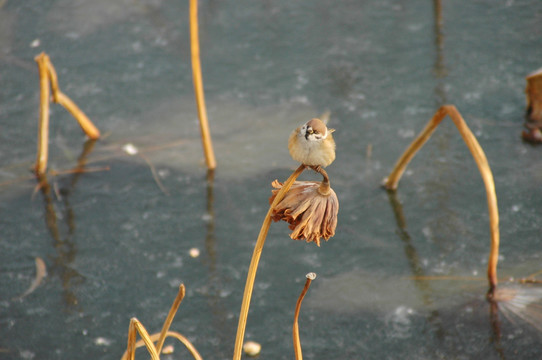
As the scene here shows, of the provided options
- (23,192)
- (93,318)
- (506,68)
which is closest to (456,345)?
(93,318)

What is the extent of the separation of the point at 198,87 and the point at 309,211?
118 centimetres

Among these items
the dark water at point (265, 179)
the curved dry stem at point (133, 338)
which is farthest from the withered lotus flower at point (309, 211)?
the dark water at point (265, 179)

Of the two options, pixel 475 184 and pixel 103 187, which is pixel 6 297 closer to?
pixel 103 187

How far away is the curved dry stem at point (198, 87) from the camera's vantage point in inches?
74.0

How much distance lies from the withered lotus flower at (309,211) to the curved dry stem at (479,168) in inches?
25.6

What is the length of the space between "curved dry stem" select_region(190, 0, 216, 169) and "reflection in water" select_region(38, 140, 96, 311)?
0.47 metres

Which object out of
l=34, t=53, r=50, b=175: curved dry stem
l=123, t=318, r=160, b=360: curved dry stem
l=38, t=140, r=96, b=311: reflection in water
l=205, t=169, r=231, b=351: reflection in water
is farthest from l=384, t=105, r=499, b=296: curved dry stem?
l=34, t=53, r=50, b=175: curved dry stem

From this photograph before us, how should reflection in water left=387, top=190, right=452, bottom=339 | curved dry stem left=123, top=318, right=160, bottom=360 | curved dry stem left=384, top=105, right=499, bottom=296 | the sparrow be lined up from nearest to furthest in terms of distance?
the sparrow < curved dry stem left=123, top=318, right=160, bottom=360 < curved dry stem left=384, top=105, right=499, bottom=296 < reflection in water left=387, top=190, right=452, bottom=339

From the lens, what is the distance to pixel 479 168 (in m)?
1.52

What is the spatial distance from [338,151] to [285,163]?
0.62 ft

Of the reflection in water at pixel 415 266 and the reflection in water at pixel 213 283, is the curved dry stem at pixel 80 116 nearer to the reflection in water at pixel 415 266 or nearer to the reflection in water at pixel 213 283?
the reflection in water at pixel 213 283

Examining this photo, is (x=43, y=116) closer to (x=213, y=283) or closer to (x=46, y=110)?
(x=46, y=110)

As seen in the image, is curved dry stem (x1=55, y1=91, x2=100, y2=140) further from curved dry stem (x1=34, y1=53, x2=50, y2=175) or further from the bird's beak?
the bird's beak

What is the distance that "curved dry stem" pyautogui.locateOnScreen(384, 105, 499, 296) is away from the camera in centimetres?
147
